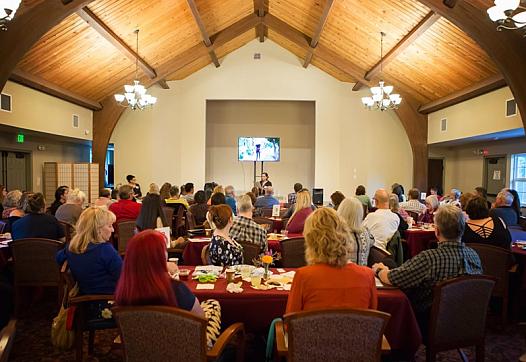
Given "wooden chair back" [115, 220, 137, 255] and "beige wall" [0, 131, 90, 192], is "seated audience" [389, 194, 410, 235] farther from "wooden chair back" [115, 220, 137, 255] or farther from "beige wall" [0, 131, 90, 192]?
"beige wall" [0, 131, 90, 192]

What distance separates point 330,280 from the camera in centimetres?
220

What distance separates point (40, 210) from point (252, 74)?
9.19 m

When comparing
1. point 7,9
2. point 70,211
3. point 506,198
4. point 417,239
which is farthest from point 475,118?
point 7,9

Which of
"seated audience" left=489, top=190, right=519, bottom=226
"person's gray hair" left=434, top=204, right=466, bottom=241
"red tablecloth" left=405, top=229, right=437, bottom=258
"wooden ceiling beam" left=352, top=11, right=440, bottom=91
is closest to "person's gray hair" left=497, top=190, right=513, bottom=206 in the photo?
"seated audience" left=489, top=190, right=519, bottom=226

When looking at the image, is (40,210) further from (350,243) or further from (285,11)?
(285,11)

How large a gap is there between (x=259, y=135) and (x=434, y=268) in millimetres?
11428

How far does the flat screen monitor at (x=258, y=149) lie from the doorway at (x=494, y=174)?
5.77m

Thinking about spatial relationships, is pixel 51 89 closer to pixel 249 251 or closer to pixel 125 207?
pixel 125 207

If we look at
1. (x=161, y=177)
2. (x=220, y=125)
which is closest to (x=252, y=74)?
(x=220, y=125)

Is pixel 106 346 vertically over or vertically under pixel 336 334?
under

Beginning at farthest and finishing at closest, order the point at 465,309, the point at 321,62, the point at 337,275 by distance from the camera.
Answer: the point at 321,62 < the point at 465,309 < the point at 337,275

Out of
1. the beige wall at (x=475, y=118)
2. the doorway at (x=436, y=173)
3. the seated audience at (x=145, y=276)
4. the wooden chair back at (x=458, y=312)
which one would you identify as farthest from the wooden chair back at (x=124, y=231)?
the doorway at (x=436, y=173)

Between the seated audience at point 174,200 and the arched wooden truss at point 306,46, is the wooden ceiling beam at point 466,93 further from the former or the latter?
the seated audience at point 174,200

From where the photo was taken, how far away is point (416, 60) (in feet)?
29.8
